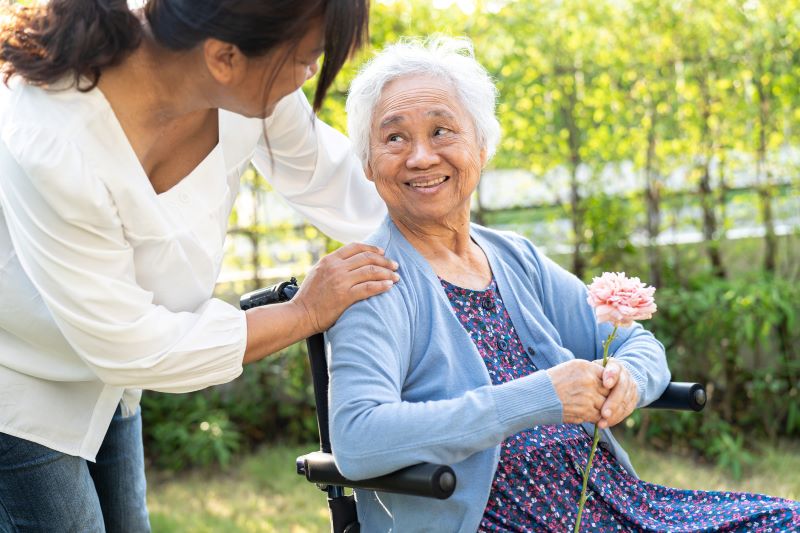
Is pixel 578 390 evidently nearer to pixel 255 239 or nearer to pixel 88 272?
pixel 88 272

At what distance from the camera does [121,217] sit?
1922mm

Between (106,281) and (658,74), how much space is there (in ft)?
11.3

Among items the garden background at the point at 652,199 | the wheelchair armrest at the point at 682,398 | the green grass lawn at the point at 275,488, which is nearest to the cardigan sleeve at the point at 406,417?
the wheelchair armrest at the point at 682,398

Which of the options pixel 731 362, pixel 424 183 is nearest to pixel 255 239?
pixel 731 362

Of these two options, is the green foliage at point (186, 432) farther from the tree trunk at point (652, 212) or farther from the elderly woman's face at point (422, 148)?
the elderly woman's face at point (422, 148)

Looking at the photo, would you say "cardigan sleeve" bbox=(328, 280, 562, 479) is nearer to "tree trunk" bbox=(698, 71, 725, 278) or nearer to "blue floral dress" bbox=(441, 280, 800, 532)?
"blue floral dress" bbox=(441, 280, 800, 532)

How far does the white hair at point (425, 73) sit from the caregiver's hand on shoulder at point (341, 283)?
12.8 inches

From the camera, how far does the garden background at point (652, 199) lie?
4.59 metres

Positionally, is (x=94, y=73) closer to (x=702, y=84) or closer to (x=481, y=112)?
(x=481, y=112)

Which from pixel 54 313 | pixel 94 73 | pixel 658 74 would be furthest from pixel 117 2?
pixel 658 74

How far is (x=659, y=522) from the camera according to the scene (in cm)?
234

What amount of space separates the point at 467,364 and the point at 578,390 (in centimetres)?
29

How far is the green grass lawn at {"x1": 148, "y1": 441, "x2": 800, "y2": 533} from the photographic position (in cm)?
418

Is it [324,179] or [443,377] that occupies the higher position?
[324,179]
